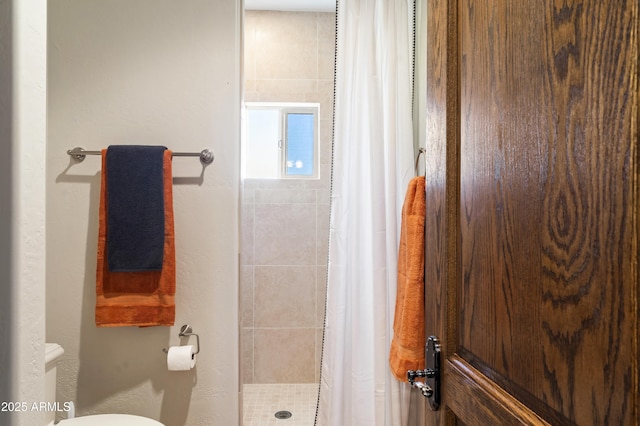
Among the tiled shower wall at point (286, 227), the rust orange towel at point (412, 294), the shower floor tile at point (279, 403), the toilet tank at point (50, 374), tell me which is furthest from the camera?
the tiled shower wall at point (286, 227)

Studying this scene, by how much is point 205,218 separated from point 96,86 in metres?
0.69

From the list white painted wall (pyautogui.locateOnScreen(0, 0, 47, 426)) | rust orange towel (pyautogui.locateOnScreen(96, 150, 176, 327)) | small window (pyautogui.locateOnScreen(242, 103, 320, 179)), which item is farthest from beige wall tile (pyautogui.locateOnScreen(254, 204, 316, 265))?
white painted wall (pyautogui.locateOnScreen(0, 0, 47, 426))

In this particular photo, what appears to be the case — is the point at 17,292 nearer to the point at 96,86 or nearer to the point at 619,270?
the point at 619,270

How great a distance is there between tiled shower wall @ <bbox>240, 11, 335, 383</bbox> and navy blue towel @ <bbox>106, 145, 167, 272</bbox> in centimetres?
125

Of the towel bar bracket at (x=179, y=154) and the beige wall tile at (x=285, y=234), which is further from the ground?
the towel bar bracket at (x=179, y=154)

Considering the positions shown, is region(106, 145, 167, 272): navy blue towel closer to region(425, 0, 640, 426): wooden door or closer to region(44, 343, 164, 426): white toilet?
region(44, 343, 164, 426): white toilet

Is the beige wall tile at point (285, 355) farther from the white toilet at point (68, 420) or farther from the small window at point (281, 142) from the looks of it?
the white toilet at point (68, 420)

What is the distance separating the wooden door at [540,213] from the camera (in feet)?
1.19

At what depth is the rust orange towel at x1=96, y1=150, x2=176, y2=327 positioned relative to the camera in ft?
4.54

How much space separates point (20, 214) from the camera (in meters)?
0.42

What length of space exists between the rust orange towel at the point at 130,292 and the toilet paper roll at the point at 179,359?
0.11m

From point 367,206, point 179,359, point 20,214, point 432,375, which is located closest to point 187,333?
point 179,359

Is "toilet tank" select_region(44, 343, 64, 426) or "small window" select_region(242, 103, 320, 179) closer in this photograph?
"toilet tank" select_region(44, 343, 64, 426)

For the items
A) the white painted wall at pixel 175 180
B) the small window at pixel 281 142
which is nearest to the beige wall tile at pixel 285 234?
the small window at pixel 281 142
